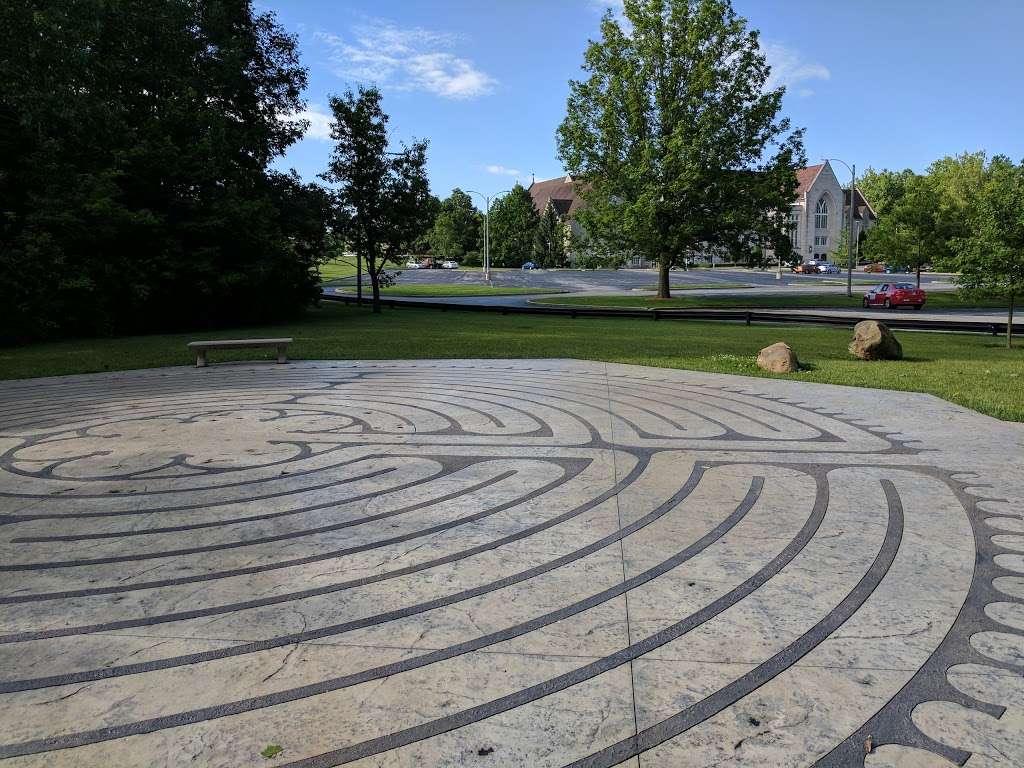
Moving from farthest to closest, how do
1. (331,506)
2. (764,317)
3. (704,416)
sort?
(764,317), (704,416), (331,506)

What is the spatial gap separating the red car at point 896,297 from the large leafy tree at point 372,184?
79.1 feet

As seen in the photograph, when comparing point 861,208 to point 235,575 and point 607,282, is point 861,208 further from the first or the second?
point 235,575

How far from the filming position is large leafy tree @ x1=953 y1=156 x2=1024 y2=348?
17.6 meters

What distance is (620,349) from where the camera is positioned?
17578 millimetres

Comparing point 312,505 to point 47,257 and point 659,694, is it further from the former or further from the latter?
point 47,257

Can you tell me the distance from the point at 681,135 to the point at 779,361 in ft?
82.4

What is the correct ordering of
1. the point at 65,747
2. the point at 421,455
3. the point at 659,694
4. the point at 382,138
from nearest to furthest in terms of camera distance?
the point at 65,747 → the point at 659,694 → the point at 421,455 → the point at 382,138

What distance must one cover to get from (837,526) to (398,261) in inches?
1075

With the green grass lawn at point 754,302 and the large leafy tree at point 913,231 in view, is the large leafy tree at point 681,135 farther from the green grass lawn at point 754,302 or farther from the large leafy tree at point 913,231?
the large leafy tree at point 913,231

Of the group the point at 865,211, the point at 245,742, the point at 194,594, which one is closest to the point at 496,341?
the point at 194,594

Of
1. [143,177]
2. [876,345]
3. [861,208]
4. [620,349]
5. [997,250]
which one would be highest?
[861,208]

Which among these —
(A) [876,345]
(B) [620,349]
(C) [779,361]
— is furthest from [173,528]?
(A) [876,345]

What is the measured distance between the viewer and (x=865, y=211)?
389 ft

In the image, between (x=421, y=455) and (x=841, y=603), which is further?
(x=421, y=455)
